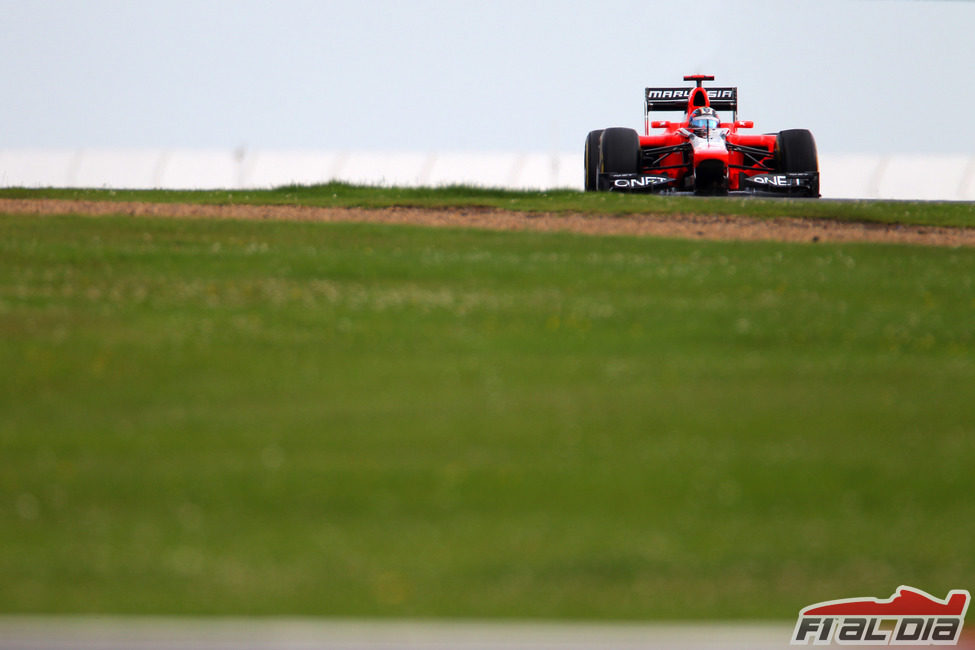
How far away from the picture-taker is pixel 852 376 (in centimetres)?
1098

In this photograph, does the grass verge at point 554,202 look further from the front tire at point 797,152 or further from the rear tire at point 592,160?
the front tire at point 797,152

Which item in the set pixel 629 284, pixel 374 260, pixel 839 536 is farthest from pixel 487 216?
pixel 839 536

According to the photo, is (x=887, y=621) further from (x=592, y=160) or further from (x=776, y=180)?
(x=592, y=160)

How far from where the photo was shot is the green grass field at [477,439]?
7.01 m

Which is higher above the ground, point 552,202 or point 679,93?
point 679,93

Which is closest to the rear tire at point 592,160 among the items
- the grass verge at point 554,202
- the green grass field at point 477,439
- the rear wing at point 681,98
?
the rear wing at point 681,98

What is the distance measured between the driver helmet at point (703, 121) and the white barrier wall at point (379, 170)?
4491 millimetres

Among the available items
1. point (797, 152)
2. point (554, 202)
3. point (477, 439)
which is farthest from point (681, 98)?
point (477, 439)

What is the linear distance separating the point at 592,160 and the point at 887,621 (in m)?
22.9

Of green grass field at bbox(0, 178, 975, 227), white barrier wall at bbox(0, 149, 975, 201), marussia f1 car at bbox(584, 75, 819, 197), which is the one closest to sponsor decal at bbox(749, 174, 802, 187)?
marussia f1 car at bbox(584, 75, 819, 197)

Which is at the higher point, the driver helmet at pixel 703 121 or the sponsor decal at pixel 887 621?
the driver helmet at pixel 703 121

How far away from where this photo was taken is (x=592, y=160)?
28969 millimetres

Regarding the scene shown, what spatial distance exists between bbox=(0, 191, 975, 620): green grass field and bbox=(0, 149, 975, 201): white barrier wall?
1711 centimetres

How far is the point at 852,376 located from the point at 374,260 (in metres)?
6.63
